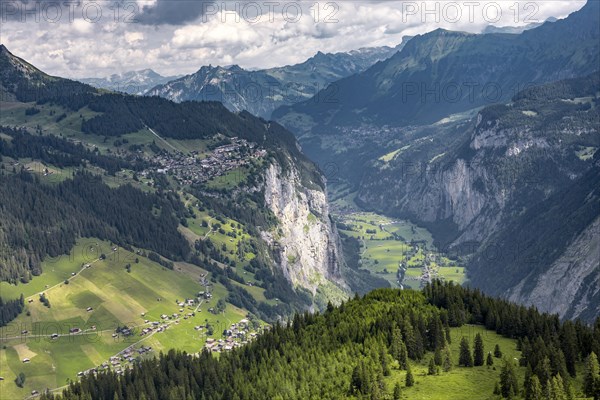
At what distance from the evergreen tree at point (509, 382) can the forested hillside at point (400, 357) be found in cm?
20

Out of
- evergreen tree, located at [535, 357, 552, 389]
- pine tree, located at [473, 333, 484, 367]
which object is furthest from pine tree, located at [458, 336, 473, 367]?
evergreen tree, located at [535, 357, 552, 389]

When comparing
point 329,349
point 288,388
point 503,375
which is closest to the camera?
point 503,375

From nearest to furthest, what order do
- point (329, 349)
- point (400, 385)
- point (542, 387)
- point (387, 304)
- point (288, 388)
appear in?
point (542, 387)
point (400, 385)
point (288, 388)
point (329, 349)
point (387, 304)

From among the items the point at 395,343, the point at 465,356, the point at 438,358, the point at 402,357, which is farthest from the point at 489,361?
the point at 395,343

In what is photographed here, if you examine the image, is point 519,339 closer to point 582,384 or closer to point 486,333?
point 486,333

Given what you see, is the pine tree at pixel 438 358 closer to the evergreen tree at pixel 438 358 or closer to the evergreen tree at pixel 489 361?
the evergreen tree at pixel 438 358

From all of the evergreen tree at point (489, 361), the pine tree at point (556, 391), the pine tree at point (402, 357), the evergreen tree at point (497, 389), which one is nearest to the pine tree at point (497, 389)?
the evergreen tree at point (497, 389)

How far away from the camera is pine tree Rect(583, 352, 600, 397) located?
12412cm

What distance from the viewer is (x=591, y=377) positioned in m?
126

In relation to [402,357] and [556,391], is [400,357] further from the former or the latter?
[556,391]

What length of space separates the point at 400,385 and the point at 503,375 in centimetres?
2216

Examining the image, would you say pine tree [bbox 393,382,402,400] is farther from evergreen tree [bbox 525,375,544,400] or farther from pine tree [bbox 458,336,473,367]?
evergreen tree [bbox 525,375,544,400]

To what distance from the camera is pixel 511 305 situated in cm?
18425

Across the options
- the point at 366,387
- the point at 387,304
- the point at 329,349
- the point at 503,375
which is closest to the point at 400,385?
the point at 366,387
